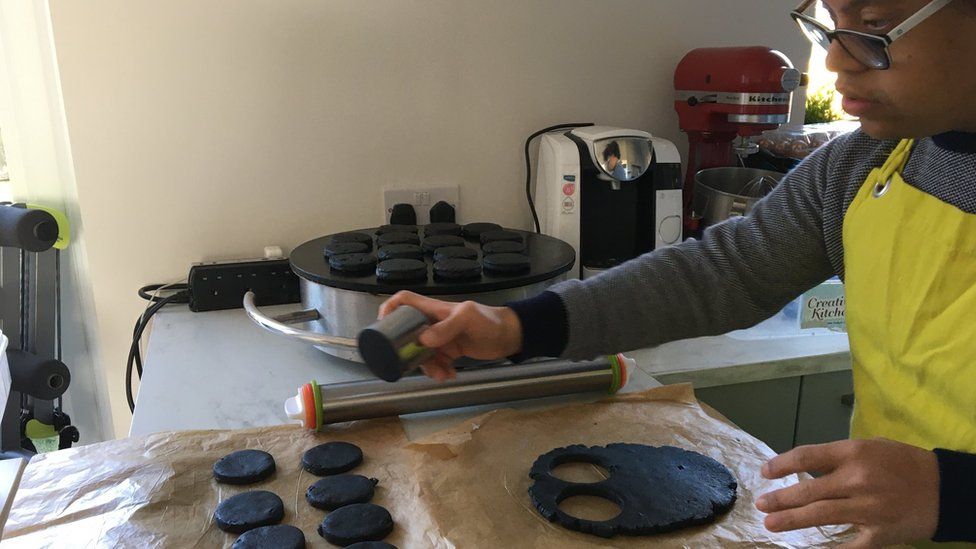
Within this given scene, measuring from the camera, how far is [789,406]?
3.74 ft

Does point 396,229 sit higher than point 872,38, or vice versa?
point 872,38

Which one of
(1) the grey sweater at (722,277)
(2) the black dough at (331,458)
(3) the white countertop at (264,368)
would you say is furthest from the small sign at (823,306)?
(2) the black dough at (331,458)

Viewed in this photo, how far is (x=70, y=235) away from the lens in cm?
128

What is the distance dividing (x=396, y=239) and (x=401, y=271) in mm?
160

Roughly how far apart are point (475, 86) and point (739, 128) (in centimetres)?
46

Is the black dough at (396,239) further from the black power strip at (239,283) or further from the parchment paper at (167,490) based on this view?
the parchment paper at (167,490)

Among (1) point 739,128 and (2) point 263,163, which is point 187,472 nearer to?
(2) point 263,163

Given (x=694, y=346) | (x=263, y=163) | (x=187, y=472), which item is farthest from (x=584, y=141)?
(x=187, y=472)

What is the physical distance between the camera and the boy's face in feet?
1.96

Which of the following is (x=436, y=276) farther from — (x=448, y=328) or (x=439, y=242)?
(x=448, y=328)

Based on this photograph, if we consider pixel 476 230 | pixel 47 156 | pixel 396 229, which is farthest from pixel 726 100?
pixel 47 156

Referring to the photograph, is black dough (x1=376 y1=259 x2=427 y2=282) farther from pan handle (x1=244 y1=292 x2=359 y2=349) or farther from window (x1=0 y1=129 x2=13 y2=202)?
window (x1=0 y1=129 x2=13 y2=202)

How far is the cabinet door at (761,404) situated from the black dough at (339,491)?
55 centimetres

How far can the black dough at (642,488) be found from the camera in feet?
2.18
